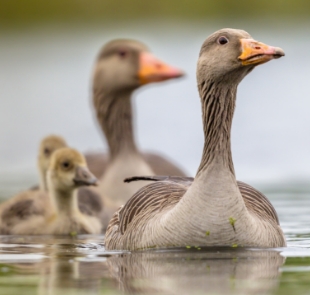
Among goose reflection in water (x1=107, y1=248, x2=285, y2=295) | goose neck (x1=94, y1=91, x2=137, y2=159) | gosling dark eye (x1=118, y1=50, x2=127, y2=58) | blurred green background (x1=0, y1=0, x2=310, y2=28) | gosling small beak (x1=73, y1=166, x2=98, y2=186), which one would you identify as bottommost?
goose reflection in water (x1=107, y1=248, x2=285, y2=295)

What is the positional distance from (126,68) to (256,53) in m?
7.22

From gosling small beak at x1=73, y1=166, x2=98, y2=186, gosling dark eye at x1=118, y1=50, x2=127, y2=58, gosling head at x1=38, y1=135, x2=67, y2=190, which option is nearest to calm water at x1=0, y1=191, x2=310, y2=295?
gosling small beak at x1=73, y1=166, x2=98, y2=186

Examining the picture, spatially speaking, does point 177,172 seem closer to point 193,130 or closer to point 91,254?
point 91,254

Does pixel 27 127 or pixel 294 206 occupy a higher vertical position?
pixel 27 127

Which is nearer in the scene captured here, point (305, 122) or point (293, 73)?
point (305, 122)

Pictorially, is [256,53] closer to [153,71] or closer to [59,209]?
[59,209]

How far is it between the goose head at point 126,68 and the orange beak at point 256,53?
6479 mm

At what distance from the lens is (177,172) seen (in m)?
16.0

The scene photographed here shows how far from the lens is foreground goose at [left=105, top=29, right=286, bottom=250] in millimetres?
9070

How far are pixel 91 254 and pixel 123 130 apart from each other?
6799 mm

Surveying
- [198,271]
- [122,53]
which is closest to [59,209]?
[122,53]

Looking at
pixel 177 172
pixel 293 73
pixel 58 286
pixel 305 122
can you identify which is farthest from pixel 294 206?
pixel 293 73

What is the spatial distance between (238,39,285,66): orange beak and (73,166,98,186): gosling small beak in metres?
3.86

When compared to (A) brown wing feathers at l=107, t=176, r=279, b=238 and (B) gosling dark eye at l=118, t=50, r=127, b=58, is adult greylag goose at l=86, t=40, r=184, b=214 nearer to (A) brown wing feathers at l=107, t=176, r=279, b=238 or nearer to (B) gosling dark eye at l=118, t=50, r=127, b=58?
(B) gosling dark eye at l=118, t=50, r=127, b=58
